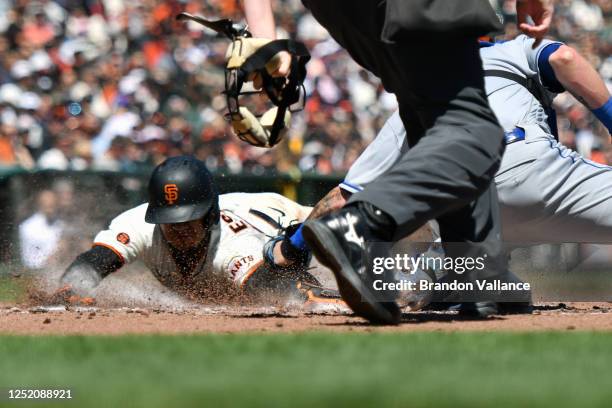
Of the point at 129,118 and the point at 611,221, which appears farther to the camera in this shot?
the point at 129,118

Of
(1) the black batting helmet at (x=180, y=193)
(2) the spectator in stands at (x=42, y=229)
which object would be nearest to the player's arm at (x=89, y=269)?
(1) the black batting helmet at (x=180, y=193)

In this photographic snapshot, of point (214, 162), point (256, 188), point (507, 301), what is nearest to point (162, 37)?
point (214, 162)

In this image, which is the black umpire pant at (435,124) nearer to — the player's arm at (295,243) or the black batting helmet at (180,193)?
the player's arm at (295,243)

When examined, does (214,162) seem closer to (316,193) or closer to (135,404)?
A: (316,193)

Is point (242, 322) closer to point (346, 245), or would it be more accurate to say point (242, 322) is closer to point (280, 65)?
point (346, 245)

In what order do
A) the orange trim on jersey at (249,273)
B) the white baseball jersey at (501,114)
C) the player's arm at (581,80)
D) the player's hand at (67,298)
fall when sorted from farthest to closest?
the orange trim on jersey at (249,273)
the player's hand at (67,298)
the white baseball jersey at (501,114)
the player's arm at (581,80)
